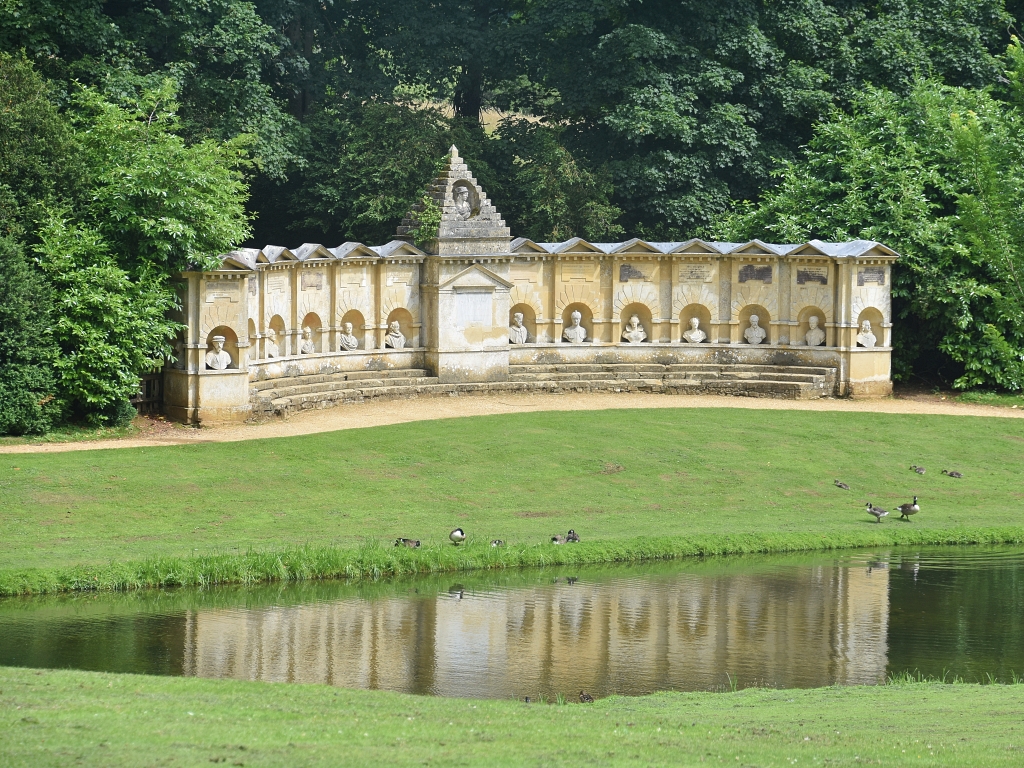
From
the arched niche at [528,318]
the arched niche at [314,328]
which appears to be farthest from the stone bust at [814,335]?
the arched niche at [314,328]

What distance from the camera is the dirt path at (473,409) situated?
2962 centimetres

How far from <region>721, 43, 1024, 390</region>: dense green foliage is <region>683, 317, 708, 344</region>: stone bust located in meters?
3.63

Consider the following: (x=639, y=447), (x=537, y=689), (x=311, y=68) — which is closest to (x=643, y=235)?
(x=311, y=68)

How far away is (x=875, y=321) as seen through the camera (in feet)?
Result: 123

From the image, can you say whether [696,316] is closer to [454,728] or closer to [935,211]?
[935,211]

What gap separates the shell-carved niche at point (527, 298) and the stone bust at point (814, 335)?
659cm

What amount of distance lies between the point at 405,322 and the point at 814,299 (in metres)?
10.00

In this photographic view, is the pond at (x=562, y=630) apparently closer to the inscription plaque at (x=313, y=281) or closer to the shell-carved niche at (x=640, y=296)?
the inscription plaque at (x=313, y=281)

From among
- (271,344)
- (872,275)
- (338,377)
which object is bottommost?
(338,377)

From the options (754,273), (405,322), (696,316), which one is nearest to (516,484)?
(405,322)

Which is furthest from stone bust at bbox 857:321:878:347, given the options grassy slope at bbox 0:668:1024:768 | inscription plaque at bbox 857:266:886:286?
grassy slope at bbox 0:668:1024:768

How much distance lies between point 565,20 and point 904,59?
998 cm

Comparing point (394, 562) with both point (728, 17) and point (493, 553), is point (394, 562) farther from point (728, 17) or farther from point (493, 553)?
point (728, 17)

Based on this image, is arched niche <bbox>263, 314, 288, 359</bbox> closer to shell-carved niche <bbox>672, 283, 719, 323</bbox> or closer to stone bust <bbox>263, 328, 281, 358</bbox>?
stone bust <bbox>263, 328, 281, 358</bbox>
